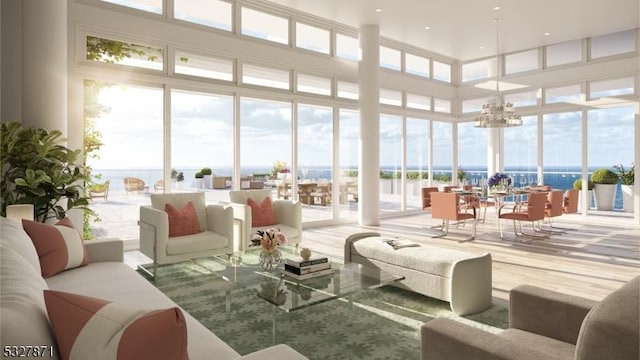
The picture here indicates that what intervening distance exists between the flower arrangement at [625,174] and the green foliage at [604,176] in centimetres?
13

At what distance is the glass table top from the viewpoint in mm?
2760

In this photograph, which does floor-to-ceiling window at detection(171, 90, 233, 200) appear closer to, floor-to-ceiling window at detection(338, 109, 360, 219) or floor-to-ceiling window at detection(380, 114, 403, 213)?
floor-to-ceiling window at detection(338, 109, 360, 219)

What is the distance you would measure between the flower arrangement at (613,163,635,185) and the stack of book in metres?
9.07

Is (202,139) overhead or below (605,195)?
overhead

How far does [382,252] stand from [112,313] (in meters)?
3.02

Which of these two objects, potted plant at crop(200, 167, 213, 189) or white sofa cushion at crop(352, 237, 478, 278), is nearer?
white sofa cushion at crop(352, 237, 478, 278)

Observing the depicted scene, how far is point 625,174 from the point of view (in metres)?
9.17

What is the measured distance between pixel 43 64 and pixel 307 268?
414 centimetres

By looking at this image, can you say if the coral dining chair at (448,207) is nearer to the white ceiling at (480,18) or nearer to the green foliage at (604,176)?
the white ceiling at (480,18)

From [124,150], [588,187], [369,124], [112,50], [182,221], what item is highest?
[112,50]

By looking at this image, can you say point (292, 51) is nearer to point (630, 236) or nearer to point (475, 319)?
point (475, 319)

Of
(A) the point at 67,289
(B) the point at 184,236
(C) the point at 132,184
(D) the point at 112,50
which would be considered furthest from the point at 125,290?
(D) the point at 112,50

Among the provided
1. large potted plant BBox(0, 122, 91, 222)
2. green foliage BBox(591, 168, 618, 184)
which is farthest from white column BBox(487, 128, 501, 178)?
large potted plant BBox(0, 122, 91, 222)

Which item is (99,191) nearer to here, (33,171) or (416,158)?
(33,171)
